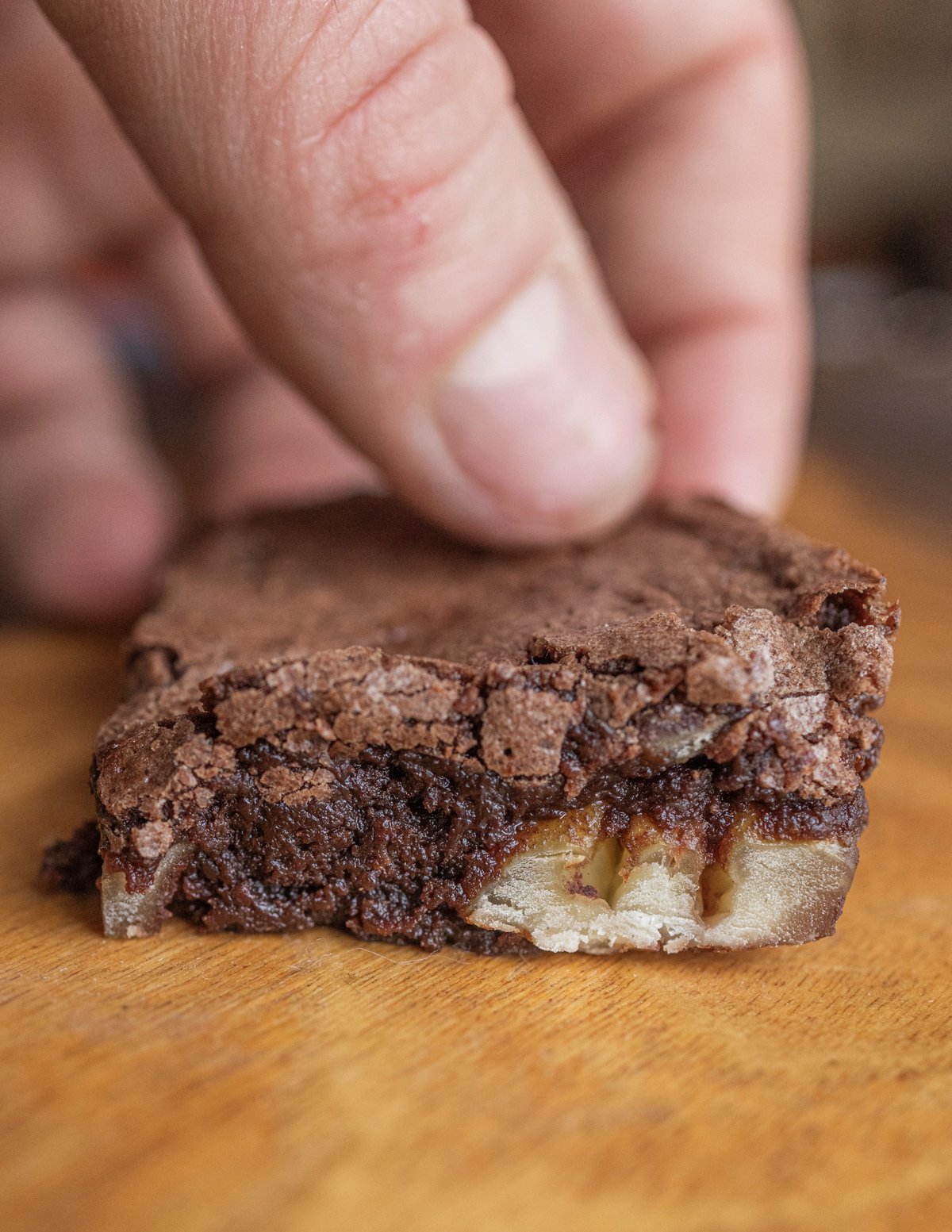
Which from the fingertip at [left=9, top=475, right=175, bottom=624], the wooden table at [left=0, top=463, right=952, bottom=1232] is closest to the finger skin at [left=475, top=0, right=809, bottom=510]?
the fingertip at [left=9, top=475, right=175, bottom=624]

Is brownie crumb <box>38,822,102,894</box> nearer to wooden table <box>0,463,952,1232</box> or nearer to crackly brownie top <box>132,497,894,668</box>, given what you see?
wooden table <box>0,463,952,1232</box>

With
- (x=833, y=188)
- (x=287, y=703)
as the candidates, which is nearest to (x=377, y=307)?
(x=287, y=703)

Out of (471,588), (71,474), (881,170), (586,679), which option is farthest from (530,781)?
(881,170)

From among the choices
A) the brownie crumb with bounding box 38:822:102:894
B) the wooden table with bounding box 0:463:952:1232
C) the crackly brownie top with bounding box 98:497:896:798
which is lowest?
the wooden table with bounding box 0:463:952:1232

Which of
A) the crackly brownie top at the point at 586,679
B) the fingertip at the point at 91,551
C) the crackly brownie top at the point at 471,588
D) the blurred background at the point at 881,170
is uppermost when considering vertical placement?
the blurred background at the point at 881,170

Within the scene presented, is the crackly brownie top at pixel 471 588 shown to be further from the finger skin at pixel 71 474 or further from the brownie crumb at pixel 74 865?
the finger skin at pixel 71 474

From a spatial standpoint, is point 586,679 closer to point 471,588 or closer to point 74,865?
point 471,588

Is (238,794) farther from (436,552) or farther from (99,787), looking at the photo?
(436,552)

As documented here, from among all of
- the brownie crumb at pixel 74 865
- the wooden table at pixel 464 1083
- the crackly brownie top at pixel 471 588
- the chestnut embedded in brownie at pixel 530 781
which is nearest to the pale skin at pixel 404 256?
the crackly brownie top at pixel 471 588
